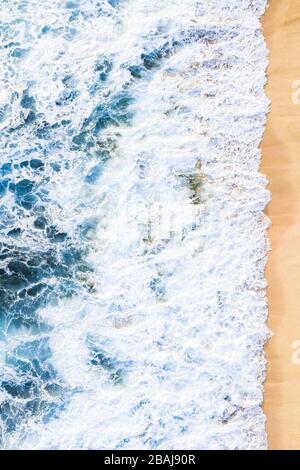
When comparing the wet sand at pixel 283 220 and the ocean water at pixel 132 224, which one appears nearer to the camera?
the wet sand at pixel 283 220

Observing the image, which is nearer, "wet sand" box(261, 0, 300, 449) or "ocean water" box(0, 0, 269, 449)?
"wet sand" box(261, 0, 300, 449)

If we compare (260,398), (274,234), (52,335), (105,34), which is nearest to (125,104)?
(105,34)

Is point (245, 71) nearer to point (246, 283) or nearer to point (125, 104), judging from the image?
point (125, 104)

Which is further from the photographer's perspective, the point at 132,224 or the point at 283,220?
the point at 132,224
